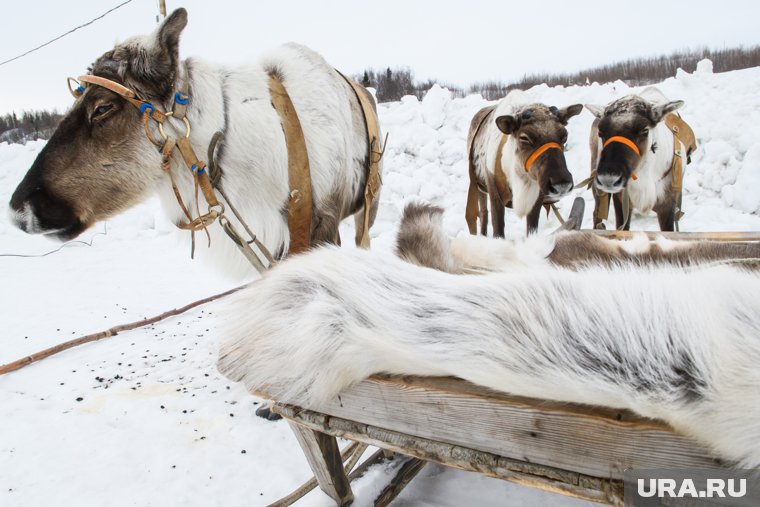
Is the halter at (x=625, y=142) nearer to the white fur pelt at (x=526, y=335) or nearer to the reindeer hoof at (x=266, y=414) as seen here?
the white fur pelt at (x=526, y=335)

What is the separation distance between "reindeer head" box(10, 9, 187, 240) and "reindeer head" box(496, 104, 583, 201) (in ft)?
10.2

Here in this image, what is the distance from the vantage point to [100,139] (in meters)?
1.89

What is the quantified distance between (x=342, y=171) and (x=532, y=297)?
62.7 inches

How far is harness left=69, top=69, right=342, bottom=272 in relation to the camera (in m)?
1.86

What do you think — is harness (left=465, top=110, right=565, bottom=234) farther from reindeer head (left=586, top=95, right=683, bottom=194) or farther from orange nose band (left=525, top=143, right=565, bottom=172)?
reindeer head (left=586, top=95, right=683, bottom=194)

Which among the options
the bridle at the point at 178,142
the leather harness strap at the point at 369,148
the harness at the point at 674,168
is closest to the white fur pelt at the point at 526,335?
the bridle at the point at 178,142

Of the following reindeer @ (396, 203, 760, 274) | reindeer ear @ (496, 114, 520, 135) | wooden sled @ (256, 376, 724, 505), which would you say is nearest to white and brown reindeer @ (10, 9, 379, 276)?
reindeer @ (396, 203, 760, 274)

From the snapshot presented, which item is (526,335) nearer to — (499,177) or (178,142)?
(178,142)

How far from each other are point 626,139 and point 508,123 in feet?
3.36

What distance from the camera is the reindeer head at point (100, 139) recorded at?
1862 millimetres

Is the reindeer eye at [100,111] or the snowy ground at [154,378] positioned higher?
the reindeer eye at [100,111]

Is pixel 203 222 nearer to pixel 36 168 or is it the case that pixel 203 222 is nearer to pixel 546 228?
pixel 36 168

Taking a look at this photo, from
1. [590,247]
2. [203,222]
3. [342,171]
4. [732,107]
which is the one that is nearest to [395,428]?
[590,247]

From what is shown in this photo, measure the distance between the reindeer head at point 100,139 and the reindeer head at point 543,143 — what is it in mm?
3108
